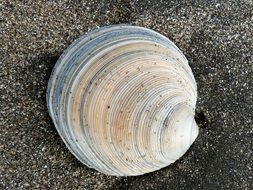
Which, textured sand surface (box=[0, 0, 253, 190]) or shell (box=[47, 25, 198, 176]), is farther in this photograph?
textured sand surface (box=[0, 0, 253, 190])

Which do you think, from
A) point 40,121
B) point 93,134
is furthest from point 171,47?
point 40,121

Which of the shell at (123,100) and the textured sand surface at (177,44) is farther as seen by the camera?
the textured sand surface at (177,44)

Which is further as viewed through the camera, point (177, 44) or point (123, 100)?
point (177, 44)

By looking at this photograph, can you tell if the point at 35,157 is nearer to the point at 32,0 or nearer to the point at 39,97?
the point at 39,97
